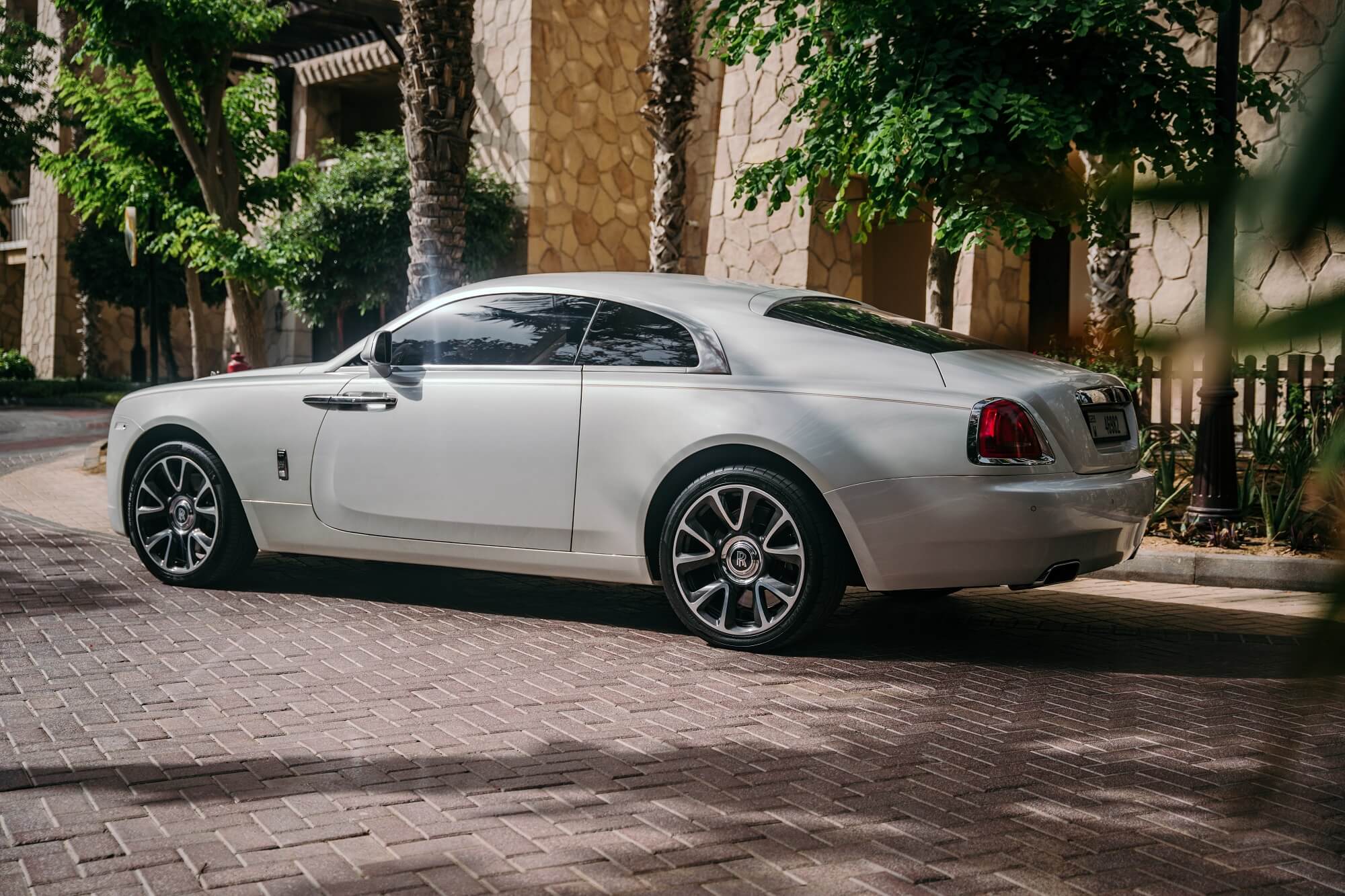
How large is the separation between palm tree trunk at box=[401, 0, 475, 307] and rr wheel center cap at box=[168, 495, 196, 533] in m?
5.08

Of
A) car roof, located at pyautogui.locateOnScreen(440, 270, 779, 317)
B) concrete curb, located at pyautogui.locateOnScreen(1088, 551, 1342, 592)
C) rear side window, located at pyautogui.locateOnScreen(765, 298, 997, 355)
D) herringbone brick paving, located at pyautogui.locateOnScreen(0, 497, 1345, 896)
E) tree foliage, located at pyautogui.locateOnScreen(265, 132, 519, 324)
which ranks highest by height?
tree foliage, located at pyautogui.locateOnScreen(265, 132, 519, 324)

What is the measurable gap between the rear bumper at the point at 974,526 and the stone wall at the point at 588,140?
16.6 m

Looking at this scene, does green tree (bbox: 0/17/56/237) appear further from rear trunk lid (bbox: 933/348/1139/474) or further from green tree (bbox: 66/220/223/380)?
rear trunk lid (bbox: 933/348/1139/474)

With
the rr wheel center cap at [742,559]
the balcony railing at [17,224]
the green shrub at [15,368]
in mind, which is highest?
the balcony railing at [17,224]

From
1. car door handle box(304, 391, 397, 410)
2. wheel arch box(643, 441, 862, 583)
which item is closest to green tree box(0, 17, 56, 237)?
car door handle box(304, 391, 397, 410)

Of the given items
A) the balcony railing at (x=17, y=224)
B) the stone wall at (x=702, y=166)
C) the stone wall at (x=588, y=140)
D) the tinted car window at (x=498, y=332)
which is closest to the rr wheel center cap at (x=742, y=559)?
the tinted car window at (x=498, y=332)

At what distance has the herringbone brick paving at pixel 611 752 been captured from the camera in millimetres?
3369

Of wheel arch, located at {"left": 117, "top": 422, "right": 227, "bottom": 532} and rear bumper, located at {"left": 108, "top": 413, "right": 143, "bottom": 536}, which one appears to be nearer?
wheel arch, located at {"left": 117, "top": 422, "right": 227, "bottom": 532}

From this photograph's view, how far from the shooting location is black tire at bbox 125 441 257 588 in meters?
7.20

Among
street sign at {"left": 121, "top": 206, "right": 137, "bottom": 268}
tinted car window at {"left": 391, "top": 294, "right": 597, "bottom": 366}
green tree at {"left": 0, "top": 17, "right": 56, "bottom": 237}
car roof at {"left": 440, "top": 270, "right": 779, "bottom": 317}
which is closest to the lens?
car roof at {"left": 440, "top": 270, "right": 779, "bottom": 317}

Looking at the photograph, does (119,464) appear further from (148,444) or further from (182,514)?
(182,514)

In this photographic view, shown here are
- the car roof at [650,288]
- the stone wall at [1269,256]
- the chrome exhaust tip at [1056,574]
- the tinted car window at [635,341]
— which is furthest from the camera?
the car roof at [650,288]

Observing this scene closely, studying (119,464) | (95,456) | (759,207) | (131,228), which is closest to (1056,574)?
(119,464)

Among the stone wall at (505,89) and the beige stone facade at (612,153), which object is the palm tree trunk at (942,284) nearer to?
the beige stone facade at (612,153)
